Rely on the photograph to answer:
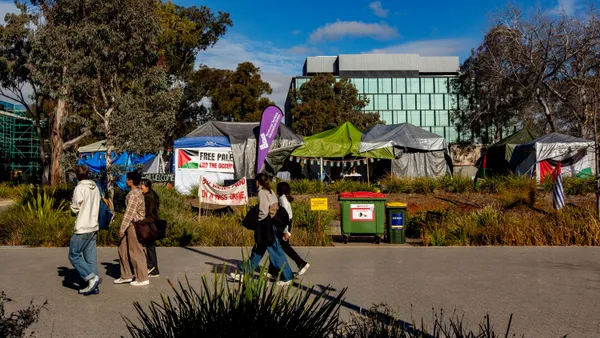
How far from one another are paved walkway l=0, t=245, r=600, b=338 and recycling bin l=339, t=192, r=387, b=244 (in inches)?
24.3

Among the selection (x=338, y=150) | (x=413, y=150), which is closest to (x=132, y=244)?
(x=338, y=150)

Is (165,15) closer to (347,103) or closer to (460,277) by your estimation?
(347,103)

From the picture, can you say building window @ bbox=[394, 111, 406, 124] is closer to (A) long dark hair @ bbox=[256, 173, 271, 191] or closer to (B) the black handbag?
(A) long dark hair @ bbox=[256, 173, 271, 191]

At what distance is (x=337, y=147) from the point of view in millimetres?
26172

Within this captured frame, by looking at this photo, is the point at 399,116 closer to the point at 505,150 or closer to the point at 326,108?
the point at 326,108

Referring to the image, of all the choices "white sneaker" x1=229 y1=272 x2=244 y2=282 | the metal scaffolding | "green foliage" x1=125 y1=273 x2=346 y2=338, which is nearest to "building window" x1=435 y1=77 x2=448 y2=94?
the metal scaffolding

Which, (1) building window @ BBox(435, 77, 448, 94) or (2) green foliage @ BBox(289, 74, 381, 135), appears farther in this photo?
(1) building window @ BBox(435, 77, 448, 94)

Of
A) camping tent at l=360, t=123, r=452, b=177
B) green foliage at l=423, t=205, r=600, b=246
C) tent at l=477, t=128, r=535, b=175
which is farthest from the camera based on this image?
tent at l=477, t=128, r=535, b=175

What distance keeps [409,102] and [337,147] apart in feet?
195

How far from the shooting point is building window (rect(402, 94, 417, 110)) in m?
82.9

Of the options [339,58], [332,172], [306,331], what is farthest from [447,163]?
[339,58]

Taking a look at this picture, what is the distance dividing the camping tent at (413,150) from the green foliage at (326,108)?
23.1m

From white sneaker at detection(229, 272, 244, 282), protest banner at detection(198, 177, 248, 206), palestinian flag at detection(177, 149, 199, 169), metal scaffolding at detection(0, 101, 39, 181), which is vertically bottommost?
white sneaker at detection(229, 272, 244, 282)

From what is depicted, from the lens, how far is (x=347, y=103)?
56.2 m
